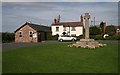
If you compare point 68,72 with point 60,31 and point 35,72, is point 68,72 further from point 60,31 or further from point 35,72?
point 60,31

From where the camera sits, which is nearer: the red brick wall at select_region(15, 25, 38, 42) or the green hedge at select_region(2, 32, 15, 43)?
the green hedge at select_region(2, 32, 15, 43)

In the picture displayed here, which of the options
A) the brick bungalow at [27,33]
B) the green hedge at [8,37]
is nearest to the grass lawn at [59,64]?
the green hedge at [8,37]

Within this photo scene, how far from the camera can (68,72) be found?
9.66 m

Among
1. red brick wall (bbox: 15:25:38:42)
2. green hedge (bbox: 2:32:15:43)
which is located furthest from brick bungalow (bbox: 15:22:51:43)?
green hedge (bbox: 2:32:15:43)

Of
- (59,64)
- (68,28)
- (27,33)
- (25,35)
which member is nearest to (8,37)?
(25,35)

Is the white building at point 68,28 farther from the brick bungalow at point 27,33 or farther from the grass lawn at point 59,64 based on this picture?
the grass lawn at point 59,64

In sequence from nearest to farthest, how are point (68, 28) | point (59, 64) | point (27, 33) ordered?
point (59, 64)
point (27, 33)
point (68, 28)

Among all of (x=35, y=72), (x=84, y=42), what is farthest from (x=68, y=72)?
(x=84, y=42)

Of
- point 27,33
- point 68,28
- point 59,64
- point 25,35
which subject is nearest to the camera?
point 59,64

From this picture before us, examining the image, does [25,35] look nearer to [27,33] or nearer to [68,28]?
[27,33]

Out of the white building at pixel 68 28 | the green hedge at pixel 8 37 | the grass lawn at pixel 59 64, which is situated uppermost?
the white building at pixel 68 28

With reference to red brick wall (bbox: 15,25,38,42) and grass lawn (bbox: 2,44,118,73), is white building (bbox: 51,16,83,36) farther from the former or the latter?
grass lawn (bbox: 2,44,118,73)

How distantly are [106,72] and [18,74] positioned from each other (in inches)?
152

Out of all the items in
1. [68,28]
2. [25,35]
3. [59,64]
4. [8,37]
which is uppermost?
[68,28]
